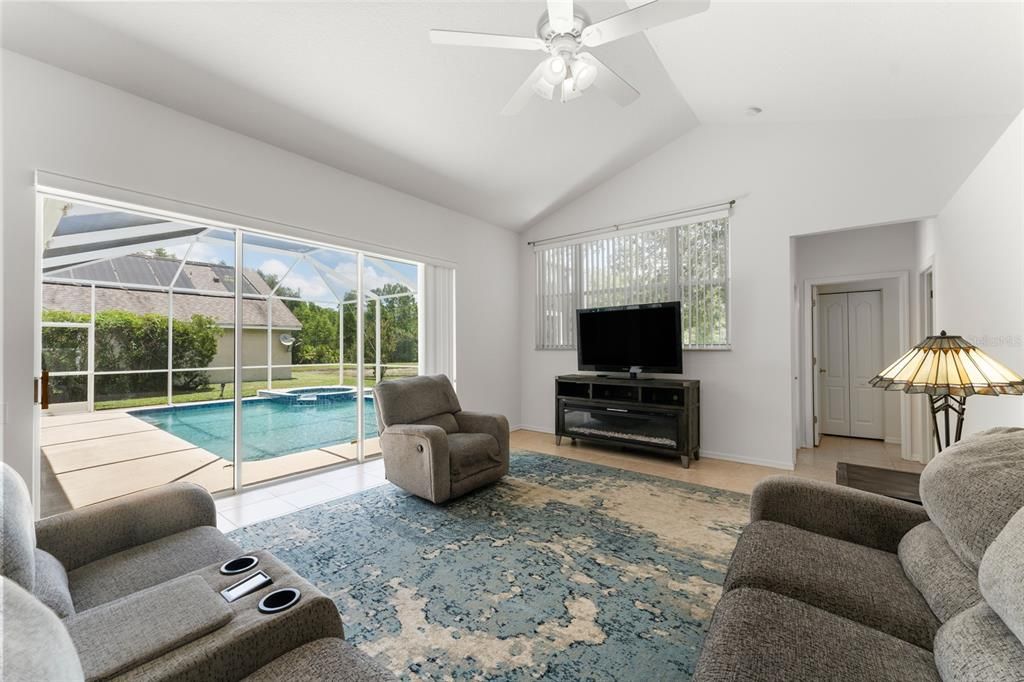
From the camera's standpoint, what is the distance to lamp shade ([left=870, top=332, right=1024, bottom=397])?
1.57 meters

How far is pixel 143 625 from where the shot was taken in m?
0.94

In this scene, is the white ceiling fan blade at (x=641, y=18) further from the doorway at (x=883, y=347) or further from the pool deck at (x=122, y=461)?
the doorway at (x=883, y=347)

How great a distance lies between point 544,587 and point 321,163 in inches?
144

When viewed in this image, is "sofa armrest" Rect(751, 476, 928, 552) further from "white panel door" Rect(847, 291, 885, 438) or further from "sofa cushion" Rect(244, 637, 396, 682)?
"white panel door" Rect(847, 291, 885, 438)

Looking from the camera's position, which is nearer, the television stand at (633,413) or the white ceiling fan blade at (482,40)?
the white ceiling fan blade at (482,40)

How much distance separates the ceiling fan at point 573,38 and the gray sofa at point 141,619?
224cm

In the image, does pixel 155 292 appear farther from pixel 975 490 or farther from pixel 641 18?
pixel 975 490

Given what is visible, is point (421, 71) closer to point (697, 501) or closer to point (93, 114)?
point (93, 114)

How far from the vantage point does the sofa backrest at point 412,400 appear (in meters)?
3.24

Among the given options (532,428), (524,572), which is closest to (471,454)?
(524,572)

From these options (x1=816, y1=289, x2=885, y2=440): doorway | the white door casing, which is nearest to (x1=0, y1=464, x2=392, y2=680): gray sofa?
the white door casing

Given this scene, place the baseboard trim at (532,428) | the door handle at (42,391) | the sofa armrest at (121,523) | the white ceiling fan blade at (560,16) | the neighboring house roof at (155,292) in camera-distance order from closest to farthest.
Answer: the sofa armrest at (121,523) < the white ceiling fan blade at (560,16) < the door handle at (42,391) < the neighboring house roof at (155,292) < the baseboard trim at (532,428)

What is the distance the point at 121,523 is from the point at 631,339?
4.03m

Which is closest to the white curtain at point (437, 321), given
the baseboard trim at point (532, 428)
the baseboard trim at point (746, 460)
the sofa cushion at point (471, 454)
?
the baseboard trim at point (532, 428)
